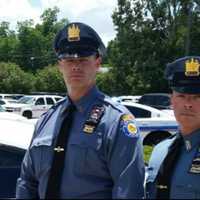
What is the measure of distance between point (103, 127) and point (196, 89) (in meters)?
0.50

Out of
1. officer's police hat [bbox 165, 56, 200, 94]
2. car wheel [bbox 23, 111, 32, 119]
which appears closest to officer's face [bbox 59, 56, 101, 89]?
officer's police hat [bbox 165, 56, 200, 94]

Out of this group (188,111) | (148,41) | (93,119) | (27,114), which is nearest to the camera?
(93,119)

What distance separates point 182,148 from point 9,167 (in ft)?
4.46

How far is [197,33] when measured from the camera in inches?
1640

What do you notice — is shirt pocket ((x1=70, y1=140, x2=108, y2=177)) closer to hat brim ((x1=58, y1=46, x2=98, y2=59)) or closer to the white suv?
hat brim ((x1=58, y1=46, x2=98, y2=59))

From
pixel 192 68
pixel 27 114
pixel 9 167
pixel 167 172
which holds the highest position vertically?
pixel 192 68

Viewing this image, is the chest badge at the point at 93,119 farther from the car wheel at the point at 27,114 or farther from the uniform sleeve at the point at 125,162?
the car wheel at the point at 27,114

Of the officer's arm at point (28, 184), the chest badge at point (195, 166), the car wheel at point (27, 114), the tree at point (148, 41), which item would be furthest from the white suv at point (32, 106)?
the chest badge at point (195, 166)

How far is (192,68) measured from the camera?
279cm

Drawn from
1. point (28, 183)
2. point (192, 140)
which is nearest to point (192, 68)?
point (192, 140)

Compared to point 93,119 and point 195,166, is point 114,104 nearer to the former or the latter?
point 93,119

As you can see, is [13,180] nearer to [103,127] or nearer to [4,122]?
[4,122]

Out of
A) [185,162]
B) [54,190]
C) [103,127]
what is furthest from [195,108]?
[54,190]

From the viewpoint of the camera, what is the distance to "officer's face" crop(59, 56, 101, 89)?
271cm
